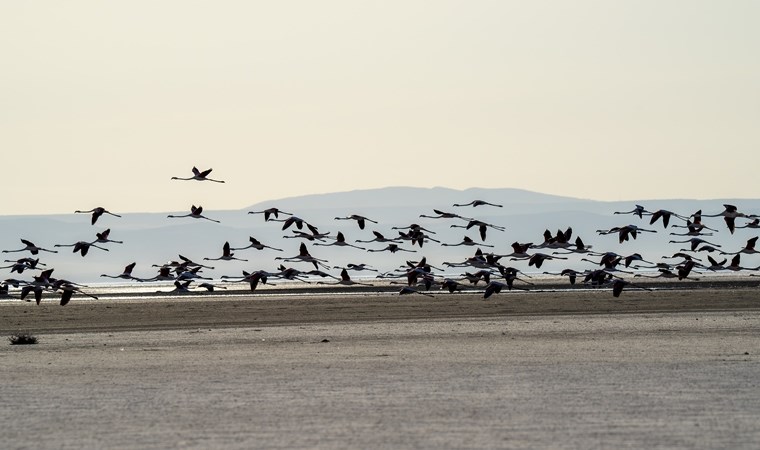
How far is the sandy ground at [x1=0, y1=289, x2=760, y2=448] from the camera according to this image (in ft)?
72.8

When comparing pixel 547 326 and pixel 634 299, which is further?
pixel 634 299

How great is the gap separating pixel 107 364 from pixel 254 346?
20.0 feet

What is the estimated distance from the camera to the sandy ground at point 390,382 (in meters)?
22.2

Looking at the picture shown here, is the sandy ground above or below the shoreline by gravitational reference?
below

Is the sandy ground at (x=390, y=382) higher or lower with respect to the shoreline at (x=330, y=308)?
lower

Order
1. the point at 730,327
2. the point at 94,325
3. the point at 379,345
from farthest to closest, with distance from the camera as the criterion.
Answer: the point at 94,325
the point at 730,327
the point at 379,345

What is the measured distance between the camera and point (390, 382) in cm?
2927

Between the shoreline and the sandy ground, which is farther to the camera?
the shoreline

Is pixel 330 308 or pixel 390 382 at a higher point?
pixel 330 308

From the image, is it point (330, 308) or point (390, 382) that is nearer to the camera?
point (390, 382)

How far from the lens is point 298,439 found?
71.5 ft

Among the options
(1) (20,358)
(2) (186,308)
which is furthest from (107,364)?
(2) (186,308)

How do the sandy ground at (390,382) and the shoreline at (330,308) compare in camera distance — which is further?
the shoreline at (330,308)

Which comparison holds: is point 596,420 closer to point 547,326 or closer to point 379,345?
point 379,345
